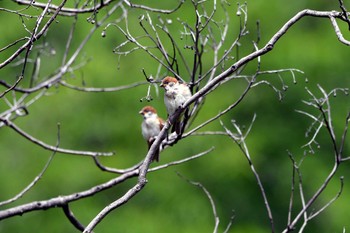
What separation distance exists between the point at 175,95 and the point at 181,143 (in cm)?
806

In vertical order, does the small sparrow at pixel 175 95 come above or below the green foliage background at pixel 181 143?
above

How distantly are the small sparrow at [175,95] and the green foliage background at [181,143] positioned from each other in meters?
6.70

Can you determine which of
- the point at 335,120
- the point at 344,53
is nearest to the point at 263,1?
the point at 344,53

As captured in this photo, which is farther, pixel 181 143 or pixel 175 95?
pixel 181 143

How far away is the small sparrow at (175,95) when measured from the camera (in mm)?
5016

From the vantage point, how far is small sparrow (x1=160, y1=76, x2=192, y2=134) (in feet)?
16.5

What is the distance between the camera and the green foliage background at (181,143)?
12664mm

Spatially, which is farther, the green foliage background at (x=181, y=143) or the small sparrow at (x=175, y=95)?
the green foliage background at (x=181, y=143)

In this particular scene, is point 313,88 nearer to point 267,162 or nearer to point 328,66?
point 328,66

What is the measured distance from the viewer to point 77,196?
504cm

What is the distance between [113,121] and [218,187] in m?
2.19

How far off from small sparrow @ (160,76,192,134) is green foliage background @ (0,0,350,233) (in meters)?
6.70

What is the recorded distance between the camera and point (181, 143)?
13047 mm

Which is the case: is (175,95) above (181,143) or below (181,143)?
above
